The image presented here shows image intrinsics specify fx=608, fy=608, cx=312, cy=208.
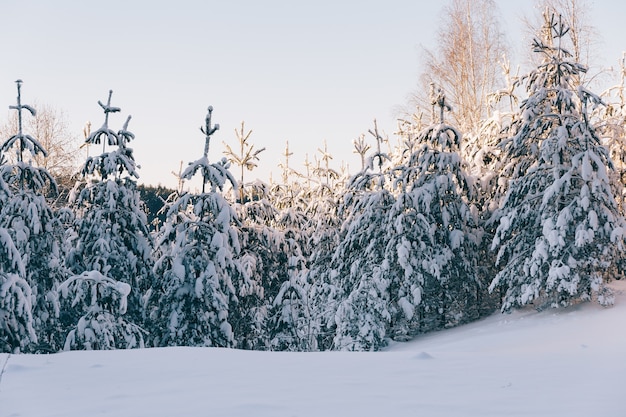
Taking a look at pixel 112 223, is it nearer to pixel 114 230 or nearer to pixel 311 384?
pixel 114 230

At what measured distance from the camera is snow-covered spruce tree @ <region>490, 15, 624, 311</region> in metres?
12.6

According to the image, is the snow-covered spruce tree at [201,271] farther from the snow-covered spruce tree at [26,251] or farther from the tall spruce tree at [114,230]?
the snow-covered spruce tree at [26,251]

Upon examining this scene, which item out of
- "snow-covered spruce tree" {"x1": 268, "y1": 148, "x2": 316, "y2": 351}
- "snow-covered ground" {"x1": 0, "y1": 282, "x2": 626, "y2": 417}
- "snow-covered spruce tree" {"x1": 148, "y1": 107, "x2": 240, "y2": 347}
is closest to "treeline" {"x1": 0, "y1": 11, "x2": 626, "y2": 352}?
"snow-covered spruce tree" {"x1": 148, "y1": 107, "x2": 240, "y2": 347}

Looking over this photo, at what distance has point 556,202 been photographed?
43.0 ft

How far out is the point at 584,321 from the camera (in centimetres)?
1206

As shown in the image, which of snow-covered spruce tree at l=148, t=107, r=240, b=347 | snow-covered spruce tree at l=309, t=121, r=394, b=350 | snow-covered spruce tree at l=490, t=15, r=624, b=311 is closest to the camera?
snow-covered spruce tree at l=490, t=15, r=624, b=311

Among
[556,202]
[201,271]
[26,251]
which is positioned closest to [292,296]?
[201,271]

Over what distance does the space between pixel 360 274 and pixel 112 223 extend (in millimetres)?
5982

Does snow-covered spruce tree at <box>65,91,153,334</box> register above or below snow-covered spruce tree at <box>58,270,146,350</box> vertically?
above

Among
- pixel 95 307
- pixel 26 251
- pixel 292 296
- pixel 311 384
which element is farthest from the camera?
pixel 292 296

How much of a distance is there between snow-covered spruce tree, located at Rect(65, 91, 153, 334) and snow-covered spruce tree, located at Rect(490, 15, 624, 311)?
26.9ft

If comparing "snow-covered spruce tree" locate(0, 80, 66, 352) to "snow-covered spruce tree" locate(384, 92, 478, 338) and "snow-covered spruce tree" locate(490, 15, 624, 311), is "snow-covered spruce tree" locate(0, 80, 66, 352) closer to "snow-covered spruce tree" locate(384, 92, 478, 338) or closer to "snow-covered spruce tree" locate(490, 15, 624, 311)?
"snow-covered spruce tree" locate(384, 92, 478, 338)

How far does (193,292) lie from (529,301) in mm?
7314

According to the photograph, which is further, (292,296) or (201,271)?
(292,296)
